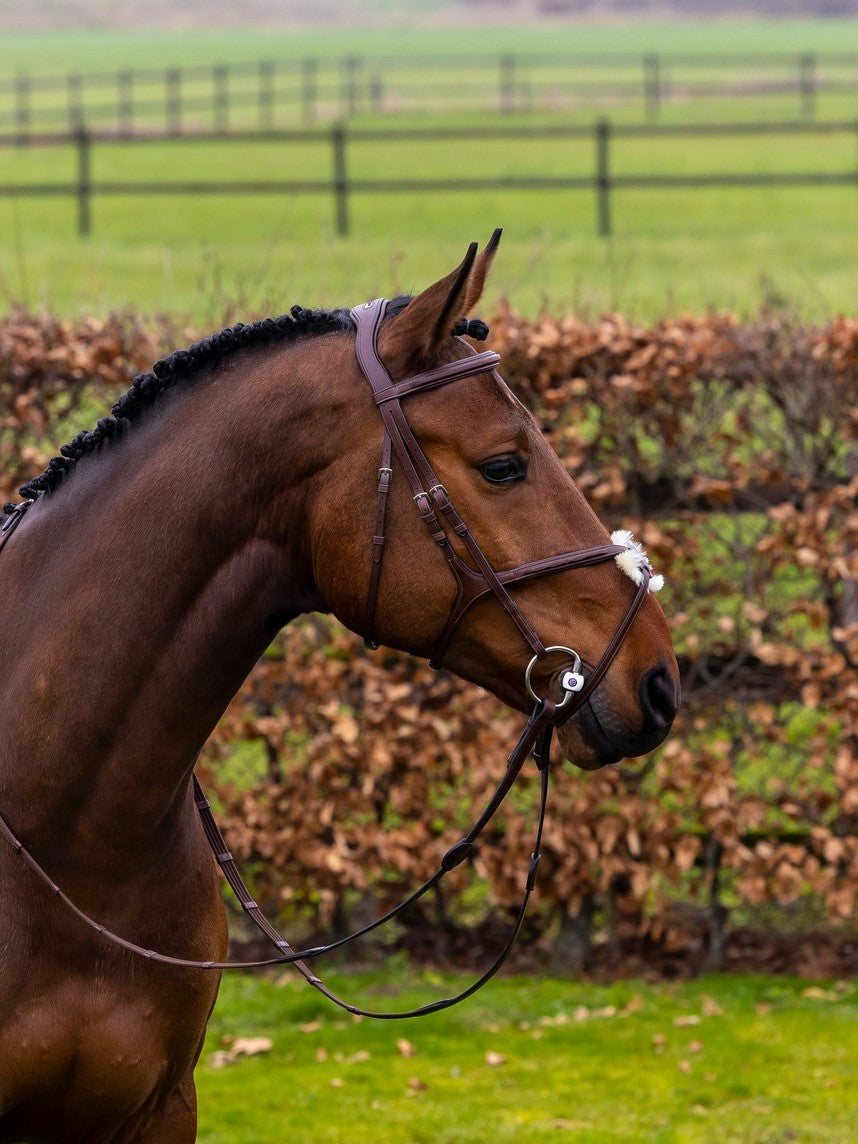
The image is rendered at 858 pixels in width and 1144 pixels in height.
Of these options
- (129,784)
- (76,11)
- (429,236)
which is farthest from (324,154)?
(76,11)

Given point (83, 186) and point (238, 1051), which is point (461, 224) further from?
point (238, 1051)

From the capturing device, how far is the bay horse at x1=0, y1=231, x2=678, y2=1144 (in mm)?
2920

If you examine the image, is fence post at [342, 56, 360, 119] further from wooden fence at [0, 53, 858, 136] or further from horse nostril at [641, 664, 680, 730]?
horse nostril at [641, 664, 680, 730]

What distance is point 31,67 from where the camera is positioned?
60562 mm

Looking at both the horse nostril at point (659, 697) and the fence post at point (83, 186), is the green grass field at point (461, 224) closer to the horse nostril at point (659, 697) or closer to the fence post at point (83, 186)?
the fence post at point (83, 186)

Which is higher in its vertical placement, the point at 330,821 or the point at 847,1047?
the point at 330,821

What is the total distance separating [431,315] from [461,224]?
21982mm

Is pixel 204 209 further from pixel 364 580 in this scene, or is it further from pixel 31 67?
pixel 31 67

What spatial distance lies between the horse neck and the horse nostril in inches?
26.5

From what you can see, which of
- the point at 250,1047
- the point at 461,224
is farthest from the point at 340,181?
the point at 250,1047

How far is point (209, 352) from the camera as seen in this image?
10.2 ft

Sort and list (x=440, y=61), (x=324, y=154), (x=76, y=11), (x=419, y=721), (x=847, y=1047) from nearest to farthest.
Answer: (x=847, y=1047) < (x=419, y=721) < (x=324, y=154) < (x=440, y=61) < (x=76, y=11)

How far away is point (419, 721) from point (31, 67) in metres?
59.8

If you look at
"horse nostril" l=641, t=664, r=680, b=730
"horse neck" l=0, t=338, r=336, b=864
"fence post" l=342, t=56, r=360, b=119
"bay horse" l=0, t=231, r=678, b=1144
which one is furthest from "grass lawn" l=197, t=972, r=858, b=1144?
"fence post" l=342, t=56, r=360, b=119
